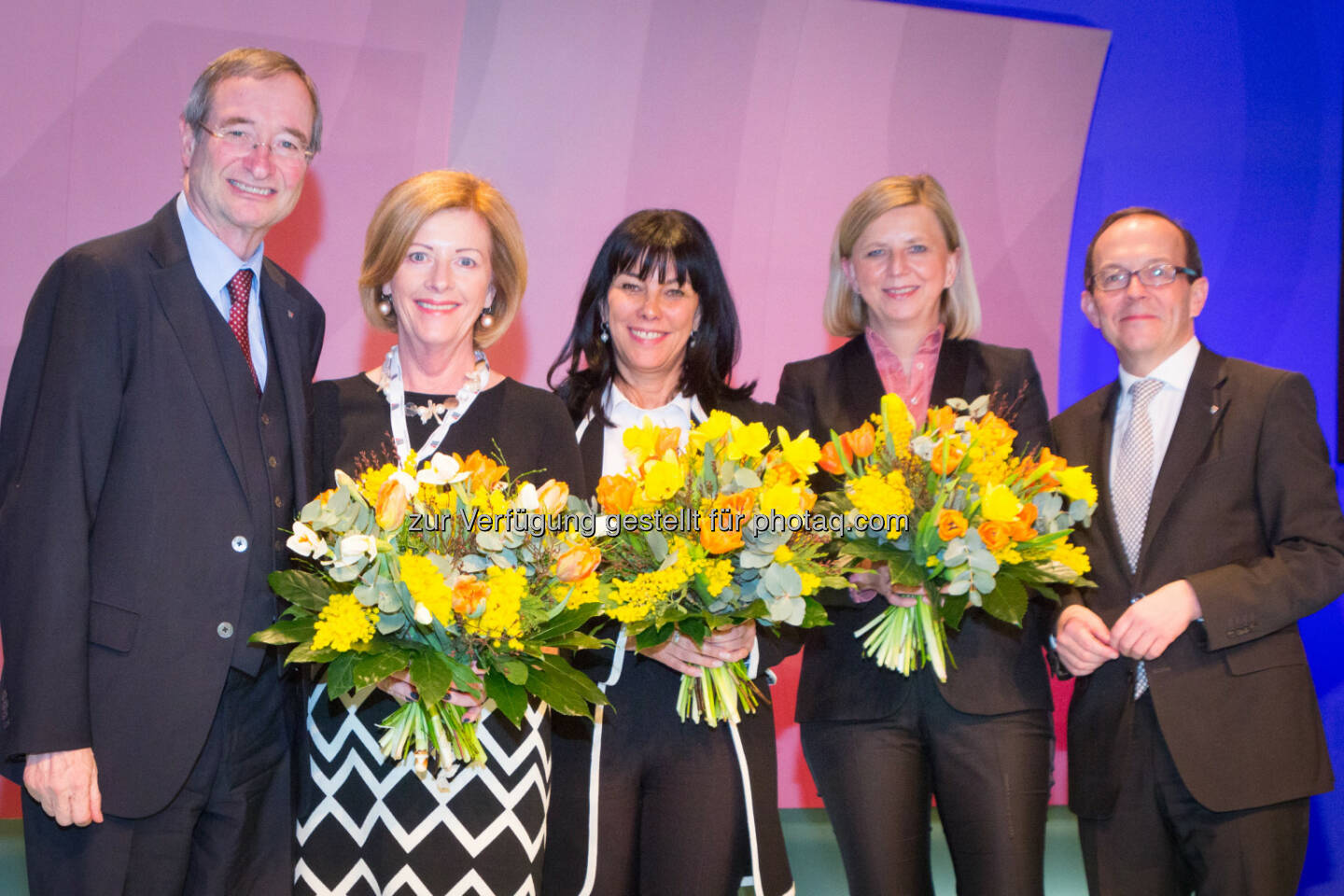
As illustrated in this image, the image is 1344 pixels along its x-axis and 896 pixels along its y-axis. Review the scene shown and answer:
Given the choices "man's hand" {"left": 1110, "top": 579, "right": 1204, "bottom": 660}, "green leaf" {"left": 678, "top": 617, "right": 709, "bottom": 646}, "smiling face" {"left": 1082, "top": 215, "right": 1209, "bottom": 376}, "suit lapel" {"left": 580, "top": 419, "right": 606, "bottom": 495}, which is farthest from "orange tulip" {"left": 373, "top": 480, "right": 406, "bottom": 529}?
"smiling face" {"left": 1082, "top": 215, "right": 1209, "bottom": 376}

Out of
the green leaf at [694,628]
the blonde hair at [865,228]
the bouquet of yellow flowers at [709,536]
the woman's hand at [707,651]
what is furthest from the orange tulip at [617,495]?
the blonde hair at [865,228]

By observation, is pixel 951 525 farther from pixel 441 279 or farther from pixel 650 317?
pixel 441 279

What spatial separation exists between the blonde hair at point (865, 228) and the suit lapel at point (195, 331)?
156 centimetres

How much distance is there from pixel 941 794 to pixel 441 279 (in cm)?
156

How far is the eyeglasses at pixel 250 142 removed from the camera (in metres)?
2.18

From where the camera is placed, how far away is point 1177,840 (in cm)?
260

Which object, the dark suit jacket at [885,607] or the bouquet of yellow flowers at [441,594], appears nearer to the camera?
the bouquet of yellow flowers at [441,594]

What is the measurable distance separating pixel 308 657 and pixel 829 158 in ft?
10.4

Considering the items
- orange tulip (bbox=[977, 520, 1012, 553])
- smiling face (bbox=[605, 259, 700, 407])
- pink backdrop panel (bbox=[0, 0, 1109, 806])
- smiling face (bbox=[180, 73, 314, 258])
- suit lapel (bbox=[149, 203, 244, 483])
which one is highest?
pink backdrop panel (bbox=[0, 0, 1109, 806])

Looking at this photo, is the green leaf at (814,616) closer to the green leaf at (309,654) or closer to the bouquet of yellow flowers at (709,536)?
the bouquet of yellow flowers at (709,536)

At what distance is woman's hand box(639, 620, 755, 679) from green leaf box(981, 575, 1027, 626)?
18.7 inches

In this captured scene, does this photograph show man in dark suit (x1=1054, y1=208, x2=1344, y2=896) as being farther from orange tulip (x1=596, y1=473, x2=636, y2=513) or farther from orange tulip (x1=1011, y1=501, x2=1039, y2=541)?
orange tulip (x1=596, y1=473, x2=636, y2=513)

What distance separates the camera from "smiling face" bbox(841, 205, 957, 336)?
2783 mm

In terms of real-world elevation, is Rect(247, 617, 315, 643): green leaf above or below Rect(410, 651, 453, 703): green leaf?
above
